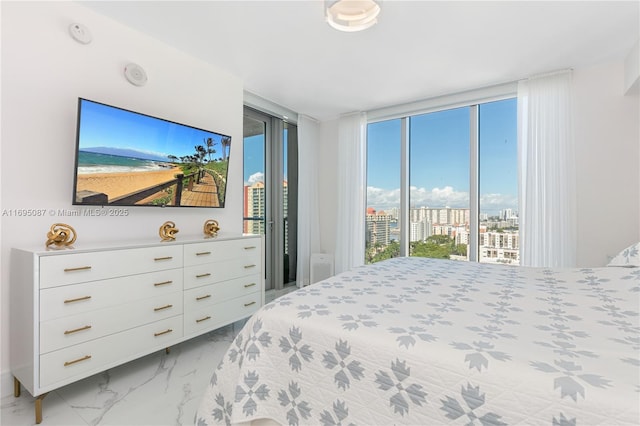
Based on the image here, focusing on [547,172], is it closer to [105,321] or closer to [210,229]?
[210,229]

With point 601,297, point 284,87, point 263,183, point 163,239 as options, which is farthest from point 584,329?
point 263,183

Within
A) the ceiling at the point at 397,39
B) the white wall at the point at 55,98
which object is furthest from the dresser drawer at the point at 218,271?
the ceiling at the point at 397,39

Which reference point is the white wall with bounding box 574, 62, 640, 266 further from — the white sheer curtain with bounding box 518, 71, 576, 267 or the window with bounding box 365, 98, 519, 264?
the window with bounding box 365, 98, 519, 264

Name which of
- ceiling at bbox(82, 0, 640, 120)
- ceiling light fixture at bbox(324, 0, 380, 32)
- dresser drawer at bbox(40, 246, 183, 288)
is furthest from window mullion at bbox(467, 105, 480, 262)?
dresser drawer at bbox(40, 246, 183, 288)

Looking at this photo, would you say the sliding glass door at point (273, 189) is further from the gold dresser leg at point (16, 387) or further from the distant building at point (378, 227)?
the gold dresser leg at point (16, 387)

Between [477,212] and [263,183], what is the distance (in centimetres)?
263

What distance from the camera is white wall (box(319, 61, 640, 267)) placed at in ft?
8.69

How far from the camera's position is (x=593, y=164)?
9.21 ft

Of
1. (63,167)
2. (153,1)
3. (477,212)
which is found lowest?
(477,212)

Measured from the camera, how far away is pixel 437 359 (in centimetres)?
89

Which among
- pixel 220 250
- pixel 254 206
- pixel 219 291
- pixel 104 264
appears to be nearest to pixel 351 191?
pixel 254 206

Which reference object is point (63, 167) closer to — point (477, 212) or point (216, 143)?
point (216, 143)

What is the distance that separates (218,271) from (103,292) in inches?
31.8

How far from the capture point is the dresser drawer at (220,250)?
7.45 ft
